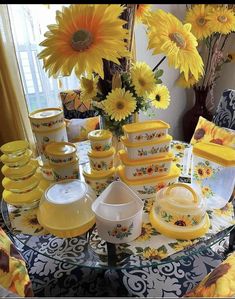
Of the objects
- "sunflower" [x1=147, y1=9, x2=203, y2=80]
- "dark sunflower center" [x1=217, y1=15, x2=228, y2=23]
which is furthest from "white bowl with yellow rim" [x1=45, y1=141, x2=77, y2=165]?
"dark sunflower center" [x1=217, y1=15, x2=228, y2=23]

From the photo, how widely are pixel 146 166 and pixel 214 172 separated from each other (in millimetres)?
255

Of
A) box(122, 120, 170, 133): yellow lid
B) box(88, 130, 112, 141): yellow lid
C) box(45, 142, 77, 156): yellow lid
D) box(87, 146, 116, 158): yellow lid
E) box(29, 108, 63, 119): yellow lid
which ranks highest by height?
box(29, 108, 63, 119): yellow lid

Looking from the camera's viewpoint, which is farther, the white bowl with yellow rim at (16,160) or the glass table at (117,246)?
the white bowl with yellow rim at (16,160)

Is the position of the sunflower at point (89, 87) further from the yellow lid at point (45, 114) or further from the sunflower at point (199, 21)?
the sunflower at point (199, 21)

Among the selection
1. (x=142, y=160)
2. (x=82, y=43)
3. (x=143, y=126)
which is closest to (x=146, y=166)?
(x=142, y=160)

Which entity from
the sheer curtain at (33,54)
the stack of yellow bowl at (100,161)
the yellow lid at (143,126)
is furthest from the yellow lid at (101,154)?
the sheer curtain at (33,54)

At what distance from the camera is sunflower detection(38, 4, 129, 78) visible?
0.66m

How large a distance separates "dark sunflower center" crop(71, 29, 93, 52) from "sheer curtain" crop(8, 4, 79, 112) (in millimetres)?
835

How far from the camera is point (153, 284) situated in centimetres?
94

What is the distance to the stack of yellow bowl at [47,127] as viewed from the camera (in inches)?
37.1

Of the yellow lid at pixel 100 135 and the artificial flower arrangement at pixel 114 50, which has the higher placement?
the artificial flower arrangement at pixel 114 50

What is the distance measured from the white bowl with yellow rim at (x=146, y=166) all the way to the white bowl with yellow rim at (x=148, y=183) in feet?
0.05

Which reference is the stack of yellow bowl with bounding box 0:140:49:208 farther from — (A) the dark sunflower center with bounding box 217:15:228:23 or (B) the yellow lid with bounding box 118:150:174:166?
(A) the dark sunflower center with bounding box 217:15:228:23
